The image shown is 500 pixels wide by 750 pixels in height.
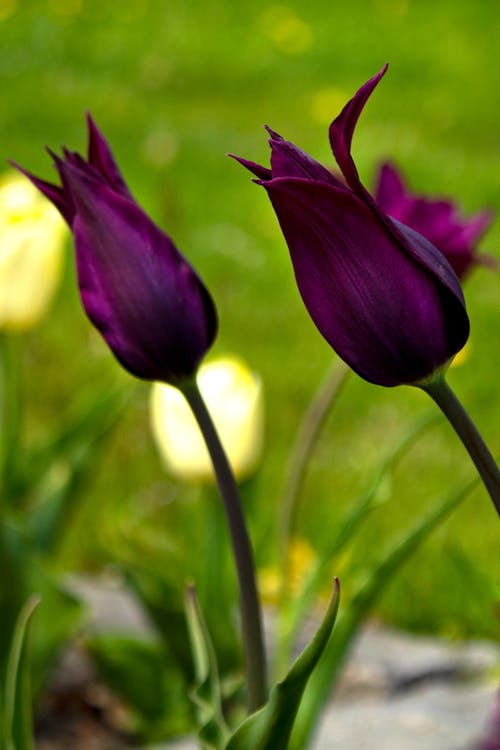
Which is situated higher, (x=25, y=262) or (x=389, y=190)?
(x=389, y=190)

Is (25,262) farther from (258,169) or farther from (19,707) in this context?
(258,169)

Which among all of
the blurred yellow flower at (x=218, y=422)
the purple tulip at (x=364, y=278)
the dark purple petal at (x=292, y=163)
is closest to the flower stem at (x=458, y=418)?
the purple tulip at (x=364, y=278)

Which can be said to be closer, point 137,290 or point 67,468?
point 137,290

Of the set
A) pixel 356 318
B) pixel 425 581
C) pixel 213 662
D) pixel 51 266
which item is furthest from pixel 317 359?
pixel 356 318

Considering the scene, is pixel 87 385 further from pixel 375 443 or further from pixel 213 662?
pixel 213 662

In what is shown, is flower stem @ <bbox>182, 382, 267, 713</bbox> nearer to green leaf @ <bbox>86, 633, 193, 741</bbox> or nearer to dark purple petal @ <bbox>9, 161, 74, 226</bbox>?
dark purple petal @ <bbox>9, 161, 74, 226</bbox>

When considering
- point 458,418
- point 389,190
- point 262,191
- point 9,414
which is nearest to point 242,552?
point 458,418

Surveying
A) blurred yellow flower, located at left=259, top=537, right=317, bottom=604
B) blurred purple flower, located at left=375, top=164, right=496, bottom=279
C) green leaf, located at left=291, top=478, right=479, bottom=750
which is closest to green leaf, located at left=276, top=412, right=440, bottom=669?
green leaf, located at left=291, top=478, right=479, bottom=750

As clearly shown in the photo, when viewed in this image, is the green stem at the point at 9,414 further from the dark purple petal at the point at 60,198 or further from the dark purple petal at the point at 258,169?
the dark purple petal at the point at 258,169
